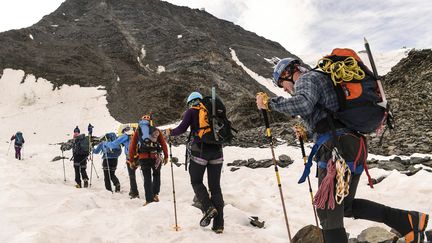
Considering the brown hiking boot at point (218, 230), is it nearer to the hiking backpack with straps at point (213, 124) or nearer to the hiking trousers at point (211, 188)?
the hiking trousers at point (211, 188)

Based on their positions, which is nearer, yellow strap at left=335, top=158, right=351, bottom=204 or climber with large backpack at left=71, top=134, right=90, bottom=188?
yellow strap at left=335, top=158, right=351, bottom=204

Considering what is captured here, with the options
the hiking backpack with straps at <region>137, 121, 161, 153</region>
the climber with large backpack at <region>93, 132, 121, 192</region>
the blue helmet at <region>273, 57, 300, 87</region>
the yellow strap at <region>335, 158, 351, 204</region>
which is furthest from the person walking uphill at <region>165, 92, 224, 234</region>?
the climber with large backpack at <region>93, 132, 121, 192</region>

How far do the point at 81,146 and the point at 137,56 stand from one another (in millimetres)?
58012

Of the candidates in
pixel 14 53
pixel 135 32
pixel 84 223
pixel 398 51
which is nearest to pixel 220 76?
pixel 135 32

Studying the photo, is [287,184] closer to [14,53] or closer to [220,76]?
[220,76]

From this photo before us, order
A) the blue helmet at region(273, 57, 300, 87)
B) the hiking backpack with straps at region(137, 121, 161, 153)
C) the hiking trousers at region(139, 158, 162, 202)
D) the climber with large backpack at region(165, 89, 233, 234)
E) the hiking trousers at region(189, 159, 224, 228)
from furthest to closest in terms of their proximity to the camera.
Result: the hiking trousers at region(139, 158, 162, 202), the hiking backpack with straps at region(137, 121, 161, 153), the climber with large backpack at region(165, 89, 233, 234), the hiking trousers at region(189, 159, 224, 228), the blue helmet at region(273, 57, 300, 87)

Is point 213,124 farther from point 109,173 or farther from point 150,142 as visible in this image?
point 109,173

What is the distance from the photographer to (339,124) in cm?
392

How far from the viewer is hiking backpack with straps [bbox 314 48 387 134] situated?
147 inches

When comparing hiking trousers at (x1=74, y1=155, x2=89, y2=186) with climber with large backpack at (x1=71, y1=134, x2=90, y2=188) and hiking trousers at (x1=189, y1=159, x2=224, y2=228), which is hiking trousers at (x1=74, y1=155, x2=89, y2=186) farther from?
hiking trousers at (x1=189, y1=159, x2=224, y2=228)

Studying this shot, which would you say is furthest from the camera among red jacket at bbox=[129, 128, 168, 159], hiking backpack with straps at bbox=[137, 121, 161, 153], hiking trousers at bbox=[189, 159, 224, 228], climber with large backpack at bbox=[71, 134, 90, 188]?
climber with large backpack at bbox=[71, 134, 90, 188]

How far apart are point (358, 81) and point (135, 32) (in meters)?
80.4

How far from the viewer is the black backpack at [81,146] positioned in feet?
46.9

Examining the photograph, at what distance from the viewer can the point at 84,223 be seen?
6172 mm
